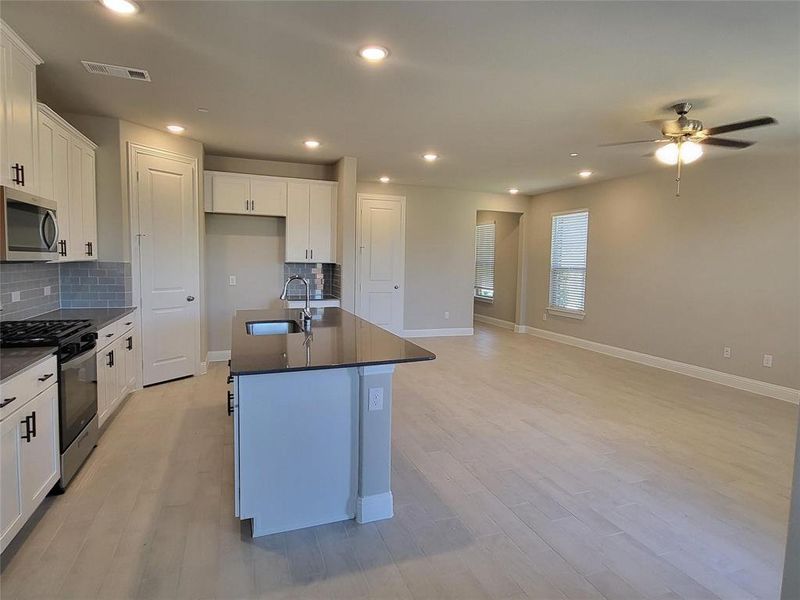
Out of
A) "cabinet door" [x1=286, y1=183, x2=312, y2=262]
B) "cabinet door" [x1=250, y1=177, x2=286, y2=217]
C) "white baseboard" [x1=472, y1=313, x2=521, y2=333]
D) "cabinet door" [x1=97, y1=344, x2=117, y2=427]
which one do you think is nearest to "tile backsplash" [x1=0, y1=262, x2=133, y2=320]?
"cabinet door" [x1=97, y1=344, x2=117, y2=427]

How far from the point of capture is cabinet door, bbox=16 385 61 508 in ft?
6.96

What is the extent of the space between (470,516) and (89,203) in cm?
400

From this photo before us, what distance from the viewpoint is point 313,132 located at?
14.6ft

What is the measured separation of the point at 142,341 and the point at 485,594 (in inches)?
157

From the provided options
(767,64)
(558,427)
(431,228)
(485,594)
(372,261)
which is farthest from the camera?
(431,228)

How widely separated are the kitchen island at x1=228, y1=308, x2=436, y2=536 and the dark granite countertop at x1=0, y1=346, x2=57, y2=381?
36.0 inches

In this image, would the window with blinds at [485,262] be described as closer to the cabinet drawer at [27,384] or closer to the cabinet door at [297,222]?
the cabinet door at [297,222]

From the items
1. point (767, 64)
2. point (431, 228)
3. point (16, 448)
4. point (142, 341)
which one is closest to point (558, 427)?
point (767, 64)

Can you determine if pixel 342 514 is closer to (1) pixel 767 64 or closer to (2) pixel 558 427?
(2) pixel 558 427

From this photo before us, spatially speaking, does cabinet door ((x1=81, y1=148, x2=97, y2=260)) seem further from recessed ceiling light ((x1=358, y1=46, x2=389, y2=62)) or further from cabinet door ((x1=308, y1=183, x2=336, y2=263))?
recessed ceiling light ((x1=358, y1=46, x2=389, y2=62))

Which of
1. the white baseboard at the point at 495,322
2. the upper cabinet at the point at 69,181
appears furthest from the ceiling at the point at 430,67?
the white baseboard at the point at 495,322


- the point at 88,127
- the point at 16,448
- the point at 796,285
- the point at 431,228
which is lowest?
the point at 16,448

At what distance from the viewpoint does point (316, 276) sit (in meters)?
6.09

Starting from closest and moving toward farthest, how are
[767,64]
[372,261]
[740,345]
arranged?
[767,64] < [740,345] < [372,261]
